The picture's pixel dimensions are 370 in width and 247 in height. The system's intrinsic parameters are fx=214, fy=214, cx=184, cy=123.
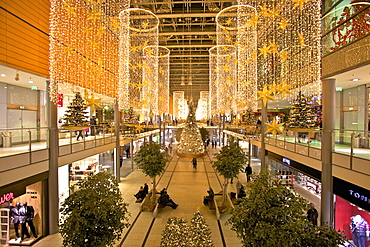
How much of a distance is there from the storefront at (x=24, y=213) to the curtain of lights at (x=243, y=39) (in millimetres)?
7713

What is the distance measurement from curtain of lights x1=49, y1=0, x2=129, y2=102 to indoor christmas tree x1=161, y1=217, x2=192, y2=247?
444 cm

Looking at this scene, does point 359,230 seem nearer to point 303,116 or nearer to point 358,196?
point 358,196

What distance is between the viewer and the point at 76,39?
5727mm

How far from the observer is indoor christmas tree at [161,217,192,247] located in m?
3.31

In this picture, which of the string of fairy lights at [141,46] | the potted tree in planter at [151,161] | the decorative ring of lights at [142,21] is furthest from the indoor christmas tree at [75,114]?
the potted tree in planter at [151,161]

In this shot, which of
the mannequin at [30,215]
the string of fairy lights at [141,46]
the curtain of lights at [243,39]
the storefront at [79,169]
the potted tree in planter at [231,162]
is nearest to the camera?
the string of fairy lights at [141,46]

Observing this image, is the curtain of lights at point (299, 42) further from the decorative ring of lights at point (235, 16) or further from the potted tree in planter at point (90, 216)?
the potted tree in planter at point (90, 216)

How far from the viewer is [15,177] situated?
578 cm

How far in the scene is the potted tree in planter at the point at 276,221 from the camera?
3250 mm

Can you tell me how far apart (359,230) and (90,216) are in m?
7.39

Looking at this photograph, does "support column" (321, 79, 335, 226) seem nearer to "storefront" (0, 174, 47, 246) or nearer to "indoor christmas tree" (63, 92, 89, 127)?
"indoor christmas tree" (63, 92, 89, 127)

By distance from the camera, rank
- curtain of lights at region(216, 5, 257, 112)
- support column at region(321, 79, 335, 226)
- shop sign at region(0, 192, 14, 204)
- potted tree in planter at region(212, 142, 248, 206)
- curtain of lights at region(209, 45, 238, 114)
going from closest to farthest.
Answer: shop sign at region(0, 192, 14, 204) → support column at region(321, 79, 335, 226) → curtain of lights at region(216, 5, 257, 112) → potted tree in planter at region(212, 142, 248, 206) → curtain of lights at region(209, 45, 238, 114)

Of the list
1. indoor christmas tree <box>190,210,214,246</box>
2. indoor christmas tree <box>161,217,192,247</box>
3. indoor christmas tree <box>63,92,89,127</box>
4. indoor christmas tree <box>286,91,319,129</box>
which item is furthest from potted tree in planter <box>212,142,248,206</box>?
indoor christmas tree <box>63,92,89,127</box>

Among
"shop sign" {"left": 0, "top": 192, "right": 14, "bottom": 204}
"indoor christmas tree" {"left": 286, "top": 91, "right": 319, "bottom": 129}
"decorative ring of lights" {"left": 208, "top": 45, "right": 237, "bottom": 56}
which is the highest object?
"decorative ring of lights" {"left": 208, "top": 45, "right": 237, "bottom": 56}
